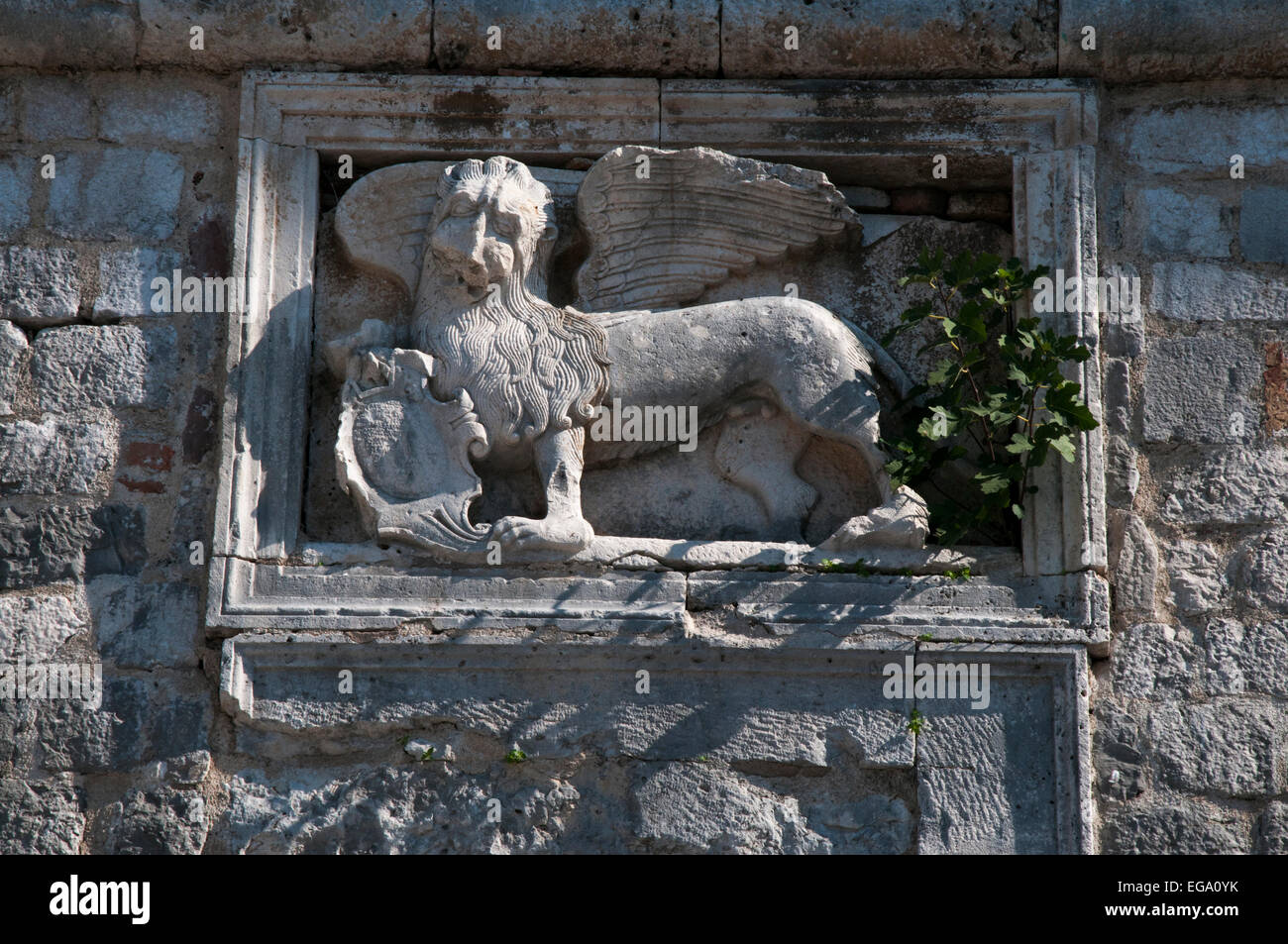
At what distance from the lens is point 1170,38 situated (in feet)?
14.6

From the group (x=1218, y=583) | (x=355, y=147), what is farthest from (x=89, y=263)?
(x=1218, y=583)

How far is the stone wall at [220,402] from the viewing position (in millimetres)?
3938

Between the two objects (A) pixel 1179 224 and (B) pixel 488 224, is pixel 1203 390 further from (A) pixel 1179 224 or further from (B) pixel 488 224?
(B) pixel 488 224

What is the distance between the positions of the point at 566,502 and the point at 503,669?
0.46 m

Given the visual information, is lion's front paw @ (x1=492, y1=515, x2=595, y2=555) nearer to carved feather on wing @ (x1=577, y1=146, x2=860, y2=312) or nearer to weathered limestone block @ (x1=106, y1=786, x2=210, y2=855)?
carved feather on wing @ (x1=577, y1=146, x2=860, y2=312)

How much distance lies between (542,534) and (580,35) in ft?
4.72

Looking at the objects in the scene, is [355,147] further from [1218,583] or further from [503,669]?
[1218,583]

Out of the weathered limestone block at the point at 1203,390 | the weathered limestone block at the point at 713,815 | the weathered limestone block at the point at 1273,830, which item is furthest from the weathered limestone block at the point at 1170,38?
the weathered limestone block at the point at 713,815

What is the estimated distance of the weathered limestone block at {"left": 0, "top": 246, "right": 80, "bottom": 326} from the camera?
4.34m

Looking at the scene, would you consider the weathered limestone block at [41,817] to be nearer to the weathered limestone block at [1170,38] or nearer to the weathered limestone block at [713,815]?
the weathered limestone block at [713,815]

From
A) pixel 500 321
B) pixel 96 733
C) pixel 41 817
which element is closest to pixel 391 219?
pixel 500 321

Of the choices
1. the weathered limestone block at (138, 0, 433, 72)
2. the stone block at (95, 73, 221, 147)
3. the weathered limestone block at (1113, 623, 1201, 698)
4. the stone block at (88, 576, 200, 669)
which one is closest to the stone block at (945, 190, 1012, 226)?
the weathered limestone block at (1113, 623, 1201, 698)

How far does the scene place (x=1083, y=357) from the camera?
412 centimetres

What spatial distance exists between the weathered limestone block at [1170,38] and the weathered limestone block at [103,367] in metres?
2.62
